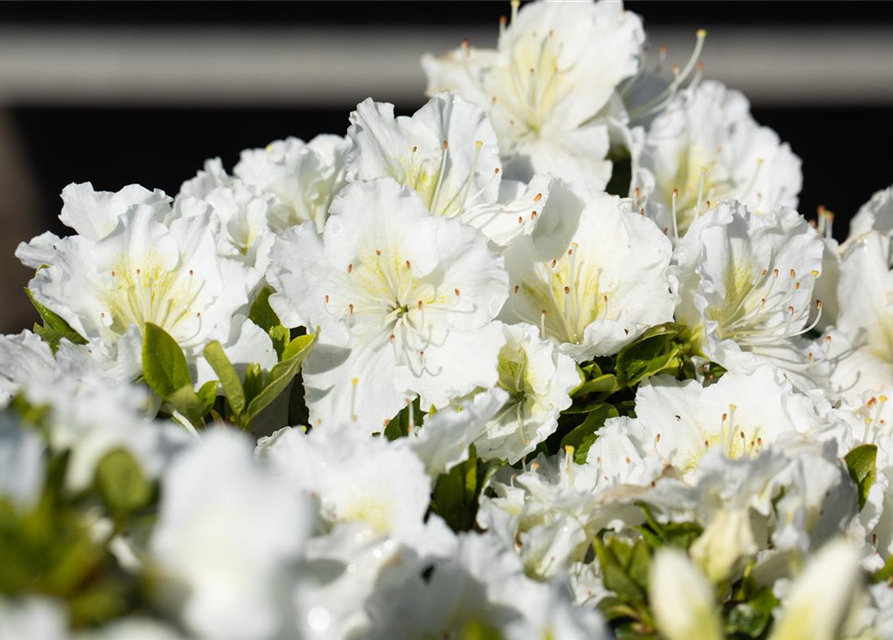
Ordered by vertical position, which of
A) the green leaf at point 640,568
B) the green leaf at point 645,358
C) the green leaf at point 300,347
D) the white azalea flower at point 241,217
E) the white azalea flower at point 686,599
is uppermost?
the white azalea flower at point 241,217

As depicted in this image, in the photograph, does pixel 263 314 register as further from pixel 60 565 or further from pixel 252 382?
pixel 60 565

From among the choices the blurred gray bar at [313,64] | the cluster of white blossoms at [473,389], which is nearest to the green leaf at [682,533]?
the cluster of white blossoms at [473,389]

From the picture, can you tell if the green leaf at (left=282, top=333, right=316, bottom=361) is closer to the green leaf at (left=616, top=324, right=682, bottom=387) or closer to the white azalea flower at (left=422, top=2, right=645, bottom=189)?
the green leaf at (left=616, top=324, right=682, bottom=387)

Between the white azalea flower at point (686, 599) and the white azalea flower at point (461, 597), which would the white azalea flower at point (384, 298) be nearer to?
the white azalea flower at point (461, 597)

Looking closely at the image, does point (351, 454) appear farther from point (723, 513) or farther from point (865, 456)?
→ point (865, 456)

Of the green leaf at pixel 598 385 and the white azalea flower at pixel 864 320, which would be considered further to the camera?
the white azalea flower at pixel 864 320

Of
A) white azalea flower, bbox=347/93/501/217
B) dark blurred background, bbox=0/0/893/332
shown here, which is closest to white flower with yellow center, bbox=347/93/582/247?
white azalea flower, bbox=347/93/501/217

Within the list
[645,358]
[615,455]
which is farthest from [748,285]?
[615,455]
